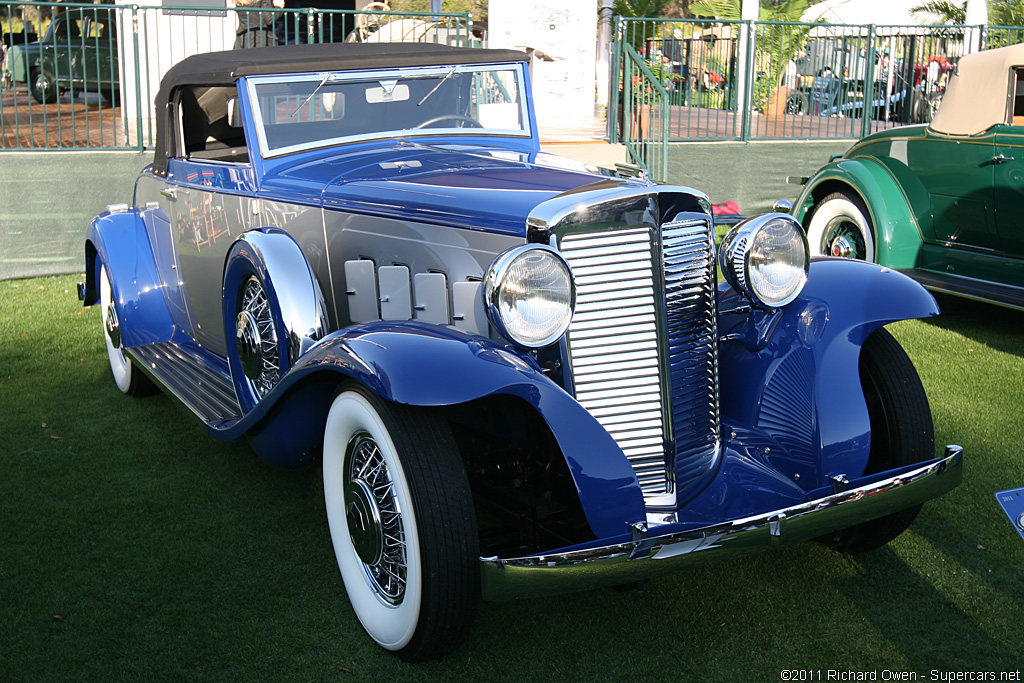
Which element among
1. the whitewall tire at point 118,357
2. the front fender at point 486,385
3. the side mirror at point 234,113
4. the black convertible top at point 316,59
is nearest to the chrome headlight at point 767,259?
the front fender at point 486,385

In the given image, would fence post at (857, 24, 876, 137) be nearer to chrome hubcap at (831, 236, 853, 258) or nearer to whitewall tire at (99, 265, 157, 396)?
chrome hubcap at (831, 236, 853, 258)

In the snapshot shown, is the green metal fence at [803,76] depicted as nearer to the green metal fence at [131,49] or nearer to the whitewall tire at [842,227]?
the green metal fence at [131,49]

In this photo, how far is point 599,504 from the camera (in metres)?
2.31

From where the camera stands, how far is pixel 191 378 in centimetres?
393

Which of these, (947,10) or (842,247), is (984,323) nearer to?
(842,247)

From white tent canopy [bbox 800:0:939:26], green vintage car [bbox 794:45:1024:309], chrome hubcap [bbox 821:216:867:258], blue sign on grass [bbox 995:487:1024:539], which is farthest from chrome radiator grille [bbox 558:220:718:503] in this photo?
white tent canopy [bbox 800:0:939:26]

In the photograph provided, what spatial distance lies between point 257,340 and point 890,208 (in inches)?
181

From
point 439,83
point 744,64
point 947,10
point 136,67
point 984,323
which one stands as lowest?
point 984,323

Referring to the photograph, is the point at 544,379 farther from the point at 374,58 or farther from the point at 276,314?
the point at 374,58

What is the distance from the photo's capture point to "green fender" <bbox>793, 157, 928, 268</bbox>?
20.2 feet

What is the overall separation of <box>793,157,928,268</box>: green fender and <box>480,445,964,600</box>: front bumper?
13.9 ft

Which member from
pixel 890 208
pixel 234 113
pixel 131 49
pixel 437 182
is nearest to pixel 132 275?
pixel 234 113

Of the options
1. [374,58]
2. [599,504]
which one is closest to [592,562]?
[599,504]

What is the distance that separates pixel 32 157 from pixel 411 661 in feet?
21.8
